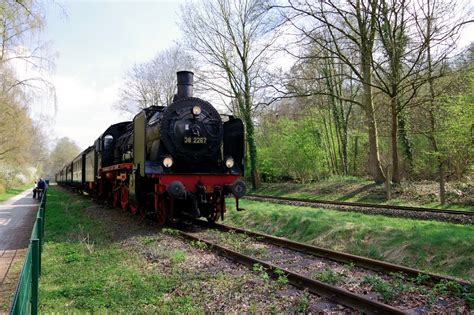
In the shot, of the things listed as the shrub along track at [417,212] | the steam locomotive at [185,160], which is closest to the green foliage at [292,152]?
the shrub along track at [417,212]

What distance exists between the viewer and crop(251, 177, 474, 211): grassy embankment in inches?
582

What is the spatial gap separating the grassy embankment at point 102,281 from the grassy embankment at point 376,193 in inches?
420

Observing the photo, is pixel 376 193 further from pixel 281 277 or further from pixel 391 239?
pixel 281 277

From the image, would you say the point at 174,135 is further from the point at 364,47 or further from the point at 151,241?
the point at 364,47

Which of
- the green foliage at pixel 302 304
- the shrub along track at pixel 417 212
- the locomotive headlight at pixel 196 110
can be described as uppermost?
the locomotive headlight at pixel 196 110

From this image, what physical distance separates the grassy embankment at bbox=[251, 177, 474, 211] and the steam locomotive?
7.54m

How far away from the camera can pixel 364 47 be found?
17.8 metres

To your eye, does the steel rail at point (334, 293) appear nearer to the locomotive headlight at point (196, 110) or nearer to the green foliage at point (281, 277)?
the green foliage at point (281, 277)

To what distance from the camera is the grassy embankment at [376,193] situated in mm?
14784

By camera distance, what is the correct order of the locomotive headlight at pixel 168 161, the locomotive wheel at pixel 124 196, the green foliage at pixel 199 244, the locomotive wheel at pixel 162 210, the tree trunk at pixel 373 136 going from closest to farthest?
the green foliage at pixel 199 244 < the locomotive headlight at pixel 168 161 < the locomotive wheel at pixel 162 210 < the locomotive wheel at pixel 124 196 < the tree trunk at pixel 373 136

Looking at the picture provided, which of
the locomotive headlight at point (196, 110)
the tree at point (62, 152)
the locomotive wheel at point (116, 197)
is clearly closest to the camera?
the locomotive headlight at point (196, 110)


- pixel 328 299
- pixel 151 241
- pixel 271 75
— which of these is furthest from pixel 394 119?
pixel 328 299

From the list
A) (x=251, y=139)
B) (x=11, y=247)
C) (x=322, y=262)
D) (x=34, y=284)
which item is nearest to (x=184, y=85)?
(x=11, y=247)

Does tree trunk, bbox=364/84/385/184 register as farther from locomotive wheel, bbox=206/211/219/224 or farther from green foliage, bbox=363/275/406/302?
green foliage, bbox=363/275/406/302
